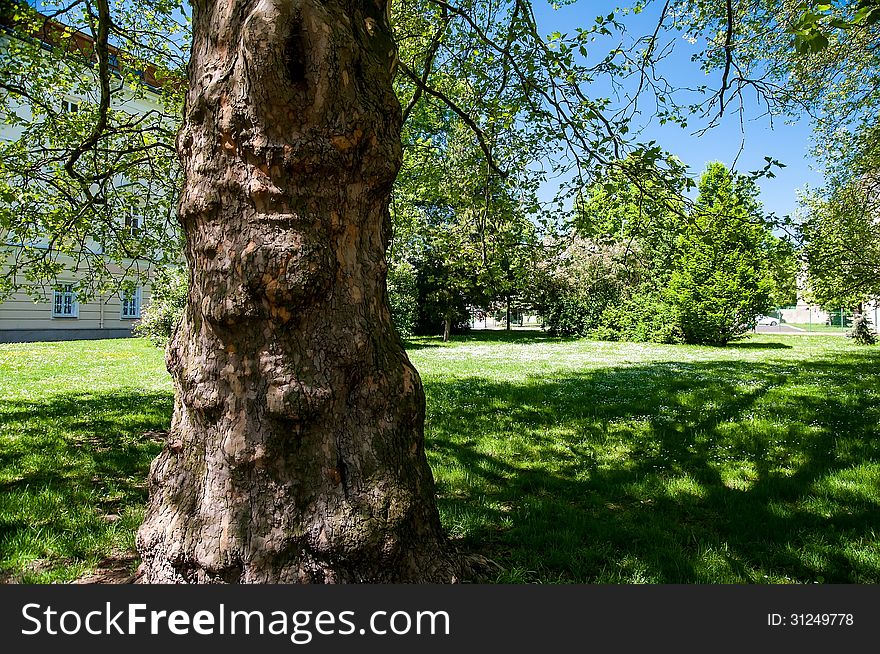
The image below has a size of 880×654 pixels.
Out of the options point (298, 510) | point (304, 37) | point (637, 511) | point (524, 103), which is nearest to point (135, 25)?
point (524, 103)

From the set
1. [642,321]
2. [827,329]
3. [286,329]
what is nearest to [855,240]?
[642,321]

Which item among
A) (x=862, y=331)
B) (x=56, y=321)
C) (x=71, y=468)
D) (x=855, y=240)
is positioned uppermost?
(x=855, y=240)

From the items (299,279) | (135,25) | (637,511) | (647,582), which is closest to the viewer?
(299,279)

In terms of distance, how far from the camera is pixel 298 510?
249 centimetres

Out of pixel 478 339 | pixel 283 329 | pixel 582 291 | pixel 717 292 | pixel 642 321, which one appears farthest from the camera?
pixel 582 291

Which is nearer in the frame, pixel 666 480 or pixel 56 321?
pixel 666 480

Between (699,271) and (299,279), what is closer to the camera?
(299,279)

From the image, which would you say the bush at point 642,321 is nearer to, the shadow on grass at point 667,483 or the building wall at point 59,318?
the shadow on grass at point 667,483

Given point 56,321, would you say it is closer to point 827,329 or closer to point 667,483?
point 667,483

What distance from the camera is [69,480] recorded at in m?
4.87

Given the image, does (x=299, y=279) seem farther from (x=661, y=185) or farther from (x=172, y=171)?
(x=172, y=171)

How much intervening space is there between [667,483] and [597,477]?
0.62 m

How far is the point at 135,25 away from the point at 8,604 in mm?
8763

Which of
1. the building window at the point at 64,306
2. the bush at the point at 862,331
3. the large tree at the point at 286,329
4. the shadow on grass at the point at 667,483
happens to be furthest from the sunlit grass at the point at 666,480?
the building window at the point at 64,306
